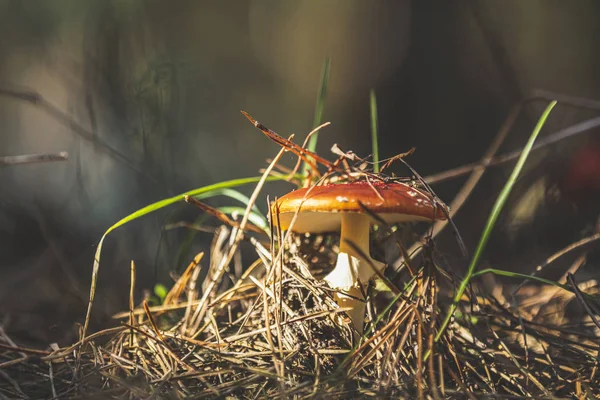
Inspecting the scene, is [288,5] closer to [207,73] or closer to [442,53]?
[207,73]

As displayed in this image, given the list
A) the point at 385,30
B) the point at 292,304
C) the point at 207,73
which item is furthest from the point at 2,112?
the point at 292,304

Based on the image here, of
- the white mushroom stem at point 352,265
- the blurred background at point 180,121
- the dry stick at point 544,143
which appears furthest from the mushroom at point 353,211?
the blurred background at point 180,121

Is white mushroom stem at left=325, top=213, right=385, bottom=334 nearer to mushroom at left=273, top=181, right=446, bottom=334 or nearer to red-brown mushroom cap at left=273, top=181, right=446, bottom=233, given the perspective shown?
mushroom at left=273, top=181, right=446, bottom=334

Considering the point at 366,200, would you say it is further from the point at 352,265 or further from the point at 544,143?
the point at 544,143

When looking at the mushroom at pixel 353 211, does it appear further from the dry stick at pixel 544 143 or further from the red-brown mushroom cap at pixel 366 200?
the dry stick at pixel 544 143

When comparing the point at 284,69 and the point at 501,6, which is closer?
the point at 501,6
